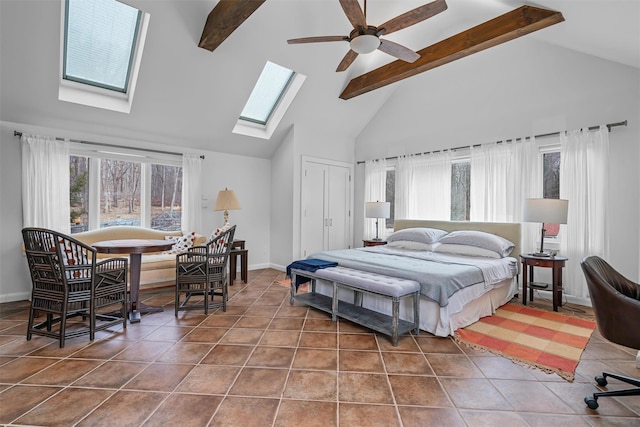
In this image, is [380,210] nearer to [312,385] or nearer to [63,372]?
[312,385]

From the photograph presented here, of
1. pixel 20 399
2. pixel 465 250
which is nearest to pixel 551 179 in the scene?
pixel 465 250

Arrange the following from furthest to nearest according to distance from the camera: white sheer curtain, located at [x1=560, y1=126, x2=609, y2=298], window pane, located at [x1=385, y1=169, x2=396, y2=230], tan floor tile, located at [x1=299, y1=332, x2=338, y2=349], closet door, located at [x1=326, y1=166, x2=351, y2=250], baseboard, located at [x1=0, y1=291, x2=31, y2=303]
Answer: closet door, located at [x1=326, y1=166, x2=351, y2=250] < window pane, located at [x1=385, y1=169, x2=396, y2=230] < baseboard, located at [x1=0, y1=291, x2=31, y2=303] < white sheer curtain, located at [x1=560, y1=126, x2=609, y2=298] < tan floor tile, located at [x1=299, y1=332, x2=338, y2=349]

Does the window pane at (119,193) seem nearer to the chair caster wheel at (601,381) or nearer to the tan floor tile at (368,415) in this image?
the tan floor tile at (368,415)

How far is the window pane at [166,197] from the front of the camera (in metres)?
5.01

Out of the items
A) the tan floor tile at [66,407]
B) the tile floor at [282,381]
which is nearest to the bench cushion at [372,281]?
the tile floor at [282,381]

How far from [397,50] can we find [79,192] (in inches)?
180

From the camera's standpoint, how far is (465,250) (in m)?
4.03

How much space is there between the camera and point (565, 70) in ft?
12.9

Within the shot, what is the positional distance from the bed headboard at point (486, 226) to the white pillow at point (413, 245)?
1.89 feet

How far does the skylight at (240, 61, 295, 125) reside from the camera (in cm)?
491

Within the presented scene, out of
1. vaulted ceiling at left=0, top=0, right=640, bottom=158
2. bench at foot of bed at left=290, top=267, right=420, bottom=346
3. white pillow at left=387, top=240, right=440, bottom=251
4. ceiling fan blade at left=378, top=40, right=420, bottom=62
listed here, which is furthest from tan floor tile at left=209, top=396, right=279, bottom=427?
vaulted ceiling at left=0, top=0, right=640, bottom=158

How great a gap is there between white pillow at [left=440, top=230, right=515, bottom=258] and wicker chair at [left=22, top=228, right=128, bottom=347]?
408cm

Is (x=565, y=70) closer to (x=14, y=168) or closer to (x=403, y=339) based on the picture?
(x=403, y=339)

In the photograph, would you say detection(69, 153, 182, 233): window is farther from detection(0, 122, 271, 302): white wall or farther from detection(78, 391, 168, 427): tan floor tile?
detection(78, 391, 168, 427): tan floor tile
